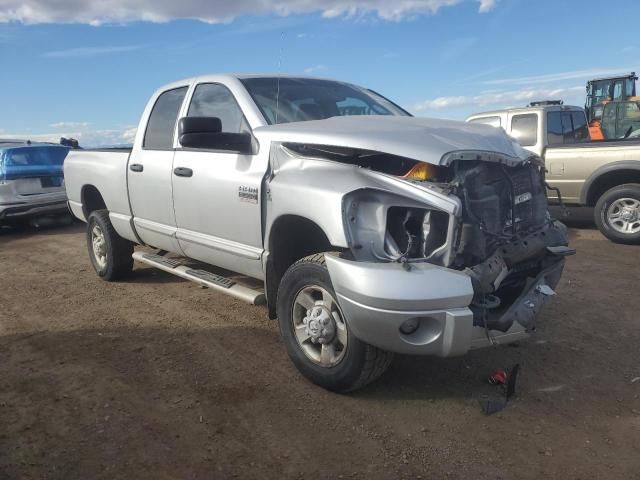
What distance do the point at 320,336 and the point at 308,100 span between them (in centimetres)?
200

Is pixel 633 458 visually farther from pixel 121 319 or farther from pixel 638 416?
pixel 121 319

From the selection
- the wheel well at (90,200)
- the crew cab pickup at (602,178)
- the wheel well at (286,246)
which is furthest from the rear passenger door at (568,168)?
the wheel well at (90,200)

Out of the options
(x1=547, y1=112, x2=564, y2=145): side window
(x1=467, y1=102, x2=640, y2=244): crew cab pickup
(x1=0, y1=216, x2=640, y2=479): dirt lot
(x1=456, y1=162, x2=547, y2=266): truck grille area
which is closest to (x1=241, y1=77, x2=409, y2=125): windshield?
(x1=456, y1=162, x2=547, y2=266): truck grille area

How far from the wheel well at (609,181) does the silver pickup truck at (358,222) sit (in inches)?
181

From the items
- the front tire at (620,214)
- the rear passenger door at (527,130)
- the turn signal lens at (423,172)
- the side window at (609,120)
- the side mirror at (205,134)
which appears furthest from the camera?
the side window at (609,120)

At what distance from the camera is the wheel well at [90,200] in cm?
631

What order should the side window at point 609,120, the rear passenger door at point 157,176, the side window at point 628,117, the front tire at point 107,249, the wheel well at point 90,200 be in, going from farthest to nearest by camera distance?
the side window at point 609,120
the side window at point 628,117
the wheel well at point 90,200
the front tire at point 107,249
the rear passenger door at point 157,176

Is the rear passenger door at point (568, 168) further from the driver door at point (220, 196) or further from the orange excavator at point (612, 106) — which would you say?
the driver door at point (220, 196)

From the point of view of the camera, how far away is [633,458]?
8.79ft

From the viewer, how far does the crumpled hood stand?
2979 mm

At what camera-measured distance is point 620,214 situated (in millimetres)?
7590

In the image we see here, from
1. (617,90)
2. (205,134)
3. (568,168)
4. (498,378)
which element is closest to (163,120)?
(205,134)

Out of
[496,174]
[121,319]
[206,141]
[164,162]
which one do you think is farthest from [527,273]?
[121,319]

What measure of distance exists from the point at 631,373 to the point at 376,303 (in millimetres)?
2007
